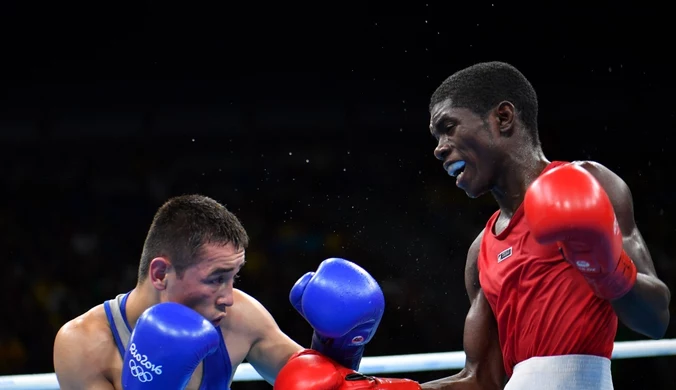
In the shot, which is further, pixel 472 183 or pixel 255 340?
pixel 255 340

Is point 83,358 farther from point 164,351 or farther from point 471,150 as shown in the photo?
point 471,150

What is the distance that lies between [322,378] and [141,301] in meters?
0.69

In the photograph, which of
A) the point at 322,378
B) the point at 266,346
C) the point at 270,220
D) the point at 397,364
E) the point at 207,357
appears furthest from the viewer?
the point at 270,220

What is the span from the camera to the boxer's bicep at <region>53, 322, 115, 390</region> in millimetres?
2391

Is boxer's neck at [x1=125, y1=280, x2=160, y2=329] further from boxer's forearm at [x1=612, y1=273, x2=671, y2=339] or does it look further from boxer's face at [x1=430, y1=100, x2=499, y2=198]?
boxer's forearm at [x1=612, y1=273, x2=671, y2=339]

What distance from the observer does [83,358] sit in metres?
2.40

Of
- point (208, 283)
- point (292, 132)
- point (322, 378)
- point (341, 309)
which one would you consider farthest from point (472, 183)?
point (292, 132)

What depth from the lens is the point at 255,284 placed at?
7.19m

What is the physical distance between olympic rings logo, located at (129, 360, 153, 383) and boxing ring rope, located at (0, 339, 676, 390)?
40.4 inches

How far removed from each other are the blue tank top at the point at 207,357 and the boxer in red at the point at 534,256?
2.21 ft

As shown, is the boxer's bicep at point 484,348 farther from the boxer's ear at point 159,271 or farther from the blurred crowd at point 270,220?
the blurred crowd at point 270,220

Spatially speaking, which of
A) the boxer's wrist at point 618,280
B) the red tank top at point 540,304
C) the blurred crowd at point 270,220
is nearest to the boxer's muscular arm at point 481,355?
the red tank top at point 540,304

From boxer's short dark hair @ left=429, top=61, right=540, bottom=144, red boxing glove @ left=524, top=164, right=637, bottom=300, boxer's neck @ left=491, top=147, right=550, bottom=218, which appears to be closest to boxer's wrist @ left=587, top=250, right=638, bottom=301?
red boxing glove @ left=524, top=164, right=637, bottom=300

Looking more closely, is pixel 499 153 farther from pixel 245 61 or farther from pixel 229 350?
pixel 245 61
